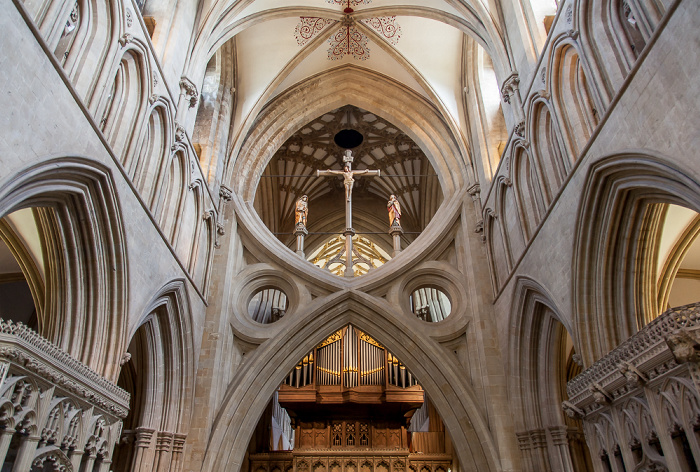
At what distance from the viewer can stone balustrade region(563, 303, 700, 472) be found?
4.23m

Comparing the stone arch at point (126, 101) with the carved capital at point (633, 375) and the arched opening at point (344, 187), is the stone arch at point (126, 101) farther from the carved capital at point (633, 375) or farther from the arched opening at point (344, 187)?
the arched opening at point (344, 187)

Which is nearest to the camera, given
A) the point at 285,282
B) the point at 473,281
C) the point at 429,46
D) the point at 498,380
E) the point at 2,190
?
the point at 2,190

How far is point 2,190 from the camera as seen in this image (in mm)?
4500

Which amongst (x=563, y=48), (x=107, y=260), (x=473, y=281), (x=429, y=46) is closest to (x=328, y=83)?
(x=429, y=46)

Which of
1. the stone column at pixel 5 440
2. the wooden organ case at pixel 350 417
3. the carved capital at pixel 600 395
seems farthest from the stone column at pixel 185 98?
the carved capital at pixel 600 395

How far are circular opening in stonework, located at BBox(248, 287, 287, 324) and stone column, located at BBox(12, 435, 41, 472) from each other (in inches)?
276

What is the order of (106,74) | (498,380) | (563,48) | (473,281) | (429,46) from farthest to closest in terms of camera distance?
(429,46) < (473,281) < (498,380) < (563,48) < (106,74)

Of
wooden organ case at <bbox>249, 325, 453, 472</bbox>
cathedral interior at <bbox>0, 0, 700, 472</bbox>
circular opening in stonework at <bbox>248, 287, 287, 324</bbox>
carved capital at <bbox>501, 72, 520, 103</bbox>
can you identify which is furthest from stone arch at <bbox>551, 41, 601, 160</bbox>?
wooden organ case at <bbox>249, 325, 453, 472</bbox>

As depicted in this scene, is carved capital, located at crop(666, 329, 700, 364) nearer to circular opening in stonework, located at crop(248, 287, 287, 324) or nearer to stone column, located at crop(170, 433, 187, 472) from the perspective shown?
stone column, located at crop(170, 433, 187, 472)

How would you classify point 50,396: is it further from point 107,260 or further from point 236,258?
point 236,258

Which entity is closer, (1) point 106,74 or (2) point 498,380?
(1) point 106,74

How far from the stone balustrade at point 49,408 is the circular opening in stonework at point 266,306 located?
19.2ft

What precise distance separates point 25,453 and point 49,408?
44 cm

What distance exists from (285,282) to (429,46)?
21.5ft
